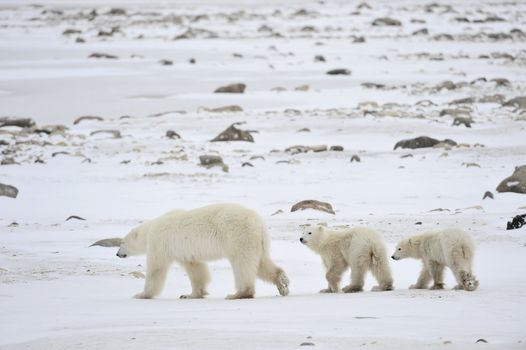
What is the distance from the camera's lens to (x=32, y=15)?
6906 centimetres

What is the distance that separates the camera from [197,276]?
8102 millimetres

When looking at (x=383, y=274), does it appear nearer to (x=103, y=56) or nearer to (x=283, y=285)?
(x=283, y=285)

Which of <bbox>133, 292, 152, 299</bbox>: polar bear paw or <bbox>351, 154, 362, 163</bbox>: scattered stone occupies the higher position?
<bbox>351, 154, 362, 163</bbox>: scattered stone

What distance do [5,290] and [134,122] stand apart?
15.9m

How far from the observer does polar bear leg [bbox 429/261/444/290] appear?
306 inches

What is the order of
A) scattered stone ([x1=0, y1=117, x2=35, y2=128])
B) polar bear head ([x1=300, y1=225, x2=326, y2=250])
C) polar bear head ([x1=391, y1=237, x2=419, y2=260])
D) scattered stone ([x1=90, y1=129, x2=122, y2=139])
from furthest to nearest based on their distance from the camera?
scattered stone ([x1=0, y1=117, x2=35, y2=128])
scattered stone ([x1=90, y1=129, x2=122, y2=139])
polar bear head ([x1=300, y1=225, x2=326, y2=250])
polar bear head ([x1=391, y1=237, x2=419, y2=260])

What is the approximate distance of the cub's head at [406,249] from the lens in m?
8.28

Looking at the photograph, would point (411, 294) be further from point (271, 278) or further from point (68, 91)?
point (68, 91)

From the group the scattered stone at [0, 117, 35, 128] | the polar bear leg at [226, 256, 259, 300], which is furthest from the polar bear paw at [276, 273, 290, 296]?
the scattered stone at [0, 117, 35, 128]

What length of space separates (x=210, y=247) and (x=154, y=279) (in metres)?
0.61

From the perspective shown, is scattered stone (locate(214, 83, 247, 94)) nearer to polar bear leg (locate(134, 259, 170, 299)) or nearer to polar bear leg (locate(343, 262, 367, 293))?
polar bear leg (locate(134, 259, 170, 299))

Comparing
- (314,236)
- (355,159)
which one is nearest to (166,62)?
(355,159)

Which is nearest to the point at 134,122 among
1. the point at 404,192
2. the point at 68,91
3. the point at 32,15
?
the point at 68,91

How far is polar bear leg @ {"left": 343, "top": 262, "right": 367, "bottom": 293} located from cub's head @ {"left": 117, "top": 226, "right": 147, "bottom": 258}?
7.13 feet
